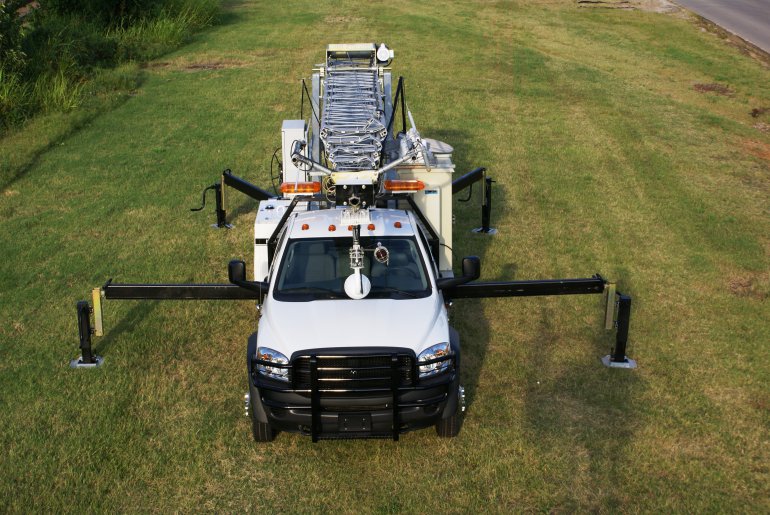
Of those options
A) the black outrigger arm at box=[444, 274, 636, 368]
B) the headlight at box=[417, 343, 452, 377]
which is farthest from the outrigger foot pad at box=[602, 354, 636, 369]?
the headlight at box=[417, 343, 452, 377]

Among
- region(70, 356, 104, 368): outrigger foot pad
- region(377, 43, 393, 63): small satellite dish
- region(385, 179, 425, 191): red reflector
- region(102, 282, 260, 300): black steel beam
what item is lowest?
region(70, 356, 104, 368): outrigger foot pad

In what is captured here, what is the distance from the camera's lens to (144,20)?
31.0m

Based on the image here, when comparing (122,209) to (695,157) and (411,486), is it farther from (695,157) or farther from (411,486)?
(695,157)

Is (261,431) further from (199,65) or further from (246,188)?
(199,65)

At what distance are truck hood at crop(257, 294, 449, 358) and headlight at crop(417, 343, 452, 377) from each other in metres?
0.06

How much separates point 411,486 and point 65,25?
23.5 metres

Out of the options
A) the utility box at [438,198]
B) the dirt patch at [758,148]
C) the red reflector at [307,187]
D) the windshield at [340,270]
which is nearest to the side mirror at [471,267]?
the windshield at [340,270]

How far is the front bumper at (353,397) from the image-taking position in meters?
7.70

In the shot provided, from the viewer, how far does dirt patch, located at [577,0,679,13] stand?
127 ft

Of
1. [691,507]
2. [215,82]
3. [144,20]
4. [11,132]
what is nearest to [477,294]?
[691,507]

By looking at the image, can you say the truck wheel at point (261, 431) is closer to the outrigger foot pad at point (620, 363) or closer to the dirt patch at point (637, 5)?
the outrigger foot pad at point (620, 363)

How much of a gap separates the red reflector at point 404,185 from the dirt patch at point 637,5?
31.7m

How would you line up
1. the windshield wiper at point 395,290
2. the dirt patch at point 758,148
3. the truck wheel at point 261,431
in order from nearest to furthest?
the truck wheel at point 261,431
the windshield wiper at point 395,290
the dirt patch at point 758,148

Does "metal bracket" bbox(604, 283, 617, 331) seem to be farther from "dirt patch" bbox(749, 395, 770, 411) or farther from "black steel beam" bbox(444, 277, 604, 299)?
"dirt patch" bbox(749, 395, 770, 411)
